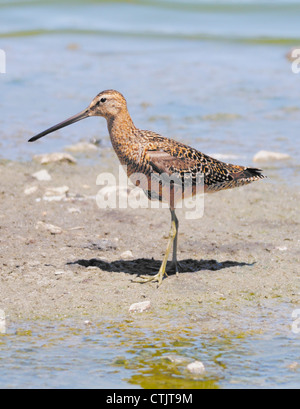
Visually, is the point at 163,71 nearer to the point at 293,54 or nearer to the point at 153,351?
the point at 293,54

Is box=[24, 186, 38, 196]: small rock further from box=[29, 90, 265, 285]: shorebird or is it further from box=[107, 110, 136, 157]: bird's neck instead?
box=[107, 110, 136, 157]: bird's neck

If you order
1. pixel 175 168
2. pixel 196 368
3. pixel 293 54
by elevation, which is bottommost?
pixel 196 368

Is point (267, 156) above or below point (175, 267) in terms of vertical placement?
above

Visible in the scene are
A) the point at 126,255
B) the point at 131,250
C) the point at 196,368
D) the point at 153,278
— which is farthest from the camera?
the point at 131,250

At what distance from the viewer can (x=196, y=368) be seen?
4.39 meters

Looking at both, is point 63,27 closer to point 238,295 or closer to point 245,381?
point 238,295

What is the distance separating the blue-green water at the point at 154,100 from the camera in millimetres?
4496

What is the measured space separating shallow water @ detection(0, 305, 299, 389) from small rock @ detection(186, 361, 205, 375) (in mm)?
29

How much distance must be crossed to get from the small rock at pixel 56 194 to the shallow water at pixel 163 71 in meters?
1.70

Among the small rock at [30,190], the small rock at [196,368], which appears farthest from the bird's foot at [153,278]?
the small rock at [30,190]

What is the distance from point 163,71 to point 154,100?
6.62 ft

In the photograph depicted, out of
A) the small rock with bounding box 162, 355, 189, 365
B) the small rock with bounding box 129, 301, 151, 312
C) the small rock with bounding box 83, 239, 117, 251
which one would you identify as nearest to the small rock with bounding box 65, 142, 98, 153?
the small rock with bounding box 83, 239, 117, 251

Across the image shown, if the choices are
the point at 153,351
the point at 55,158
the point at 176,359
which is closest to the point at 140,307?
the point at 153,351

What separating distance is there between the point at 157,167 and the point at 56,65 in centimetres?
→ 923
